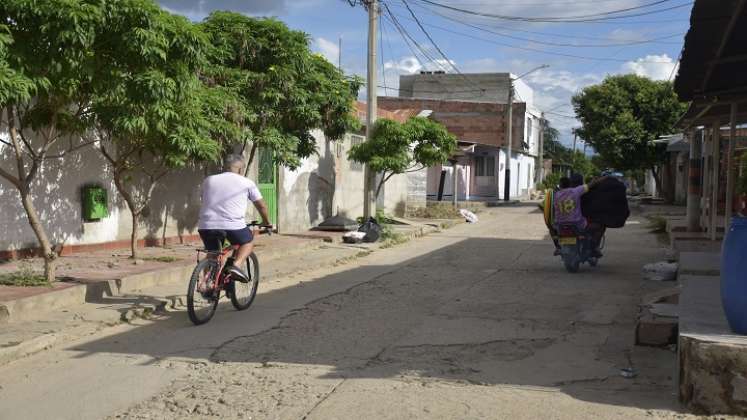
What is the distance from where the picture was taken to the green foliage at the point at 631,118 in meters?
34.7

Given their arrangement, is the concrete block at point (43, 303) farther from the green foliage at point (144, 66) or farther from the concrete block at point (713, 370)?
the concrete block at point (713, 370)

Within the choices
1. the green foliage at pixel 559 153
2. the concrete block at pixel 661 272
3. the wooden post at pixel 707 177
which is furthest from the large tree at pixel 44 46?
the green foliage at pixel 559 153

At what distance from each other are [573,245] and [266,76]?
583 cm

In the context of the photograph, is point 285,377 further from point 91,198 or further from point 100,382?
point 91,198

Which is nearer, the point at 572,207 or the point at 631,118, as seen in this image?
the point at 572,207

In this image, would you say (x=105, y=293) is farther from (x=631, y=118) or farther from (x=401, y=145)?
(x=631, y=118)

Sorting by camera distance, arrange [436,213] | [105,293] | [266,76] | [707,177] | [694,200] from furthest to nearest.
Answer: [436,213] < [694,200] < [707,177] < [266,76] < [105,293]

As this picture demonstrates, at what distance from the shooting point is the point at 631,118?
34812mm

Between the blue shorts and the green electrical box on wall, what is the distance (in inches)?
173

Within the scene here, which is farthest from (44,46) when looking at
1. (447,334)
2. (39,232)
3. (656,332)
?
(656,332)

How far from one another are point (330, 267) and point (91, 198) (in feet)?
13.5

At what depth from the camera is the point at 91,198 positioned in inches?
444

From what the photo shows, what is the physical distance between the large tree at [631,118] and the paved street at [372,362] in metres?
26.7

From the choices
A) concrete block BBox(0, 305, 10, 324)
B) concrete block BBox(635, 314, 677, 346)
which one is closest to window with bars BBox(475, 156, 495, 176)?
concrete block BBox(635, 314, 677, 346)
